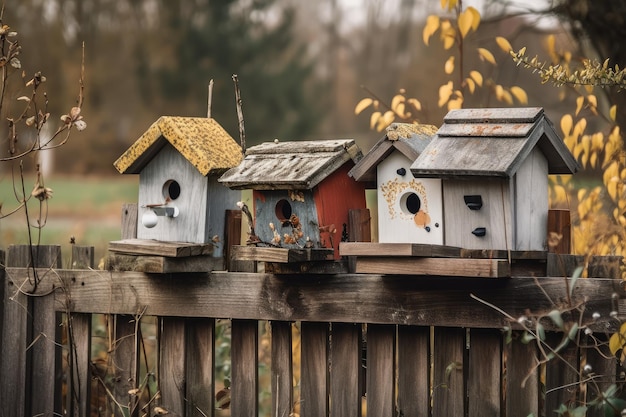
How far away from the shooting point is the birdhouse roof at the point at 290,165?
3195 millimetres

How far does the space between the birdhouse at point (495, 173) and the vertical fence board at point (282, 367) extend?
928mm

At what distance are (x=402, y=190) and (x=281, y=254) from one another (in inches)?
19.9

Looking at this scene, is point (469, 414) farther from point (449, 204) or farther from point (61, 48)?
point (61, 48)

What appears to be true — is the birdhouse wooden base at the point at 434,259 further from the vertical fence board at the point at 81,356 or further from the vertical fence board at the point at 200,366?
the vertical fence board at the point at 81,356

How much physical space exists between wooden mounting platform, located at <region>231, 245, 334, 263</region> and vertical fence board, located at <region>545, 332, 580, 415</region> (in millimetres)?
887

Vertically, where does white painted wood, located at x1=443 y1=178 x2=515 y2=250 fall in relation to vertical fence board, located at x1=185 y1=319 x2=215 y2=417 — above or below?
above

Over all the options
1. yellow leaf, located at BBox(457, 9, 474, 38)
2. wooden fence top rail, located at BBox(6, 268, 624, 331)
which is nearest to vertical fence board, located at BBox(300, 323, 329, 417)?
wooden fence top rail, located at BBox(6, 268, 624, 331)

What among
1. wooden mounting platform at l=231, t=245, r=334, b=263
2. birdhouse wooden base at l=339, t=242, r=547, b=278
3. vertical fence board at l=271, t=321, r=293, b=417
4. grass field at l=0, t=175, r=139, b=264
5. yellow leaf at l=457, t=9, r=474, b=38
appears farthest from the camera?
grass field at l=0, t=175, r=139, b=264

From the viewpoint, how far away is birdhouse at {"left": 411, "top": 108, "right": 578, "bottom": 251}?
2.91 m

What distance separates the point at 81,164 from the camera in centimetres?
2869

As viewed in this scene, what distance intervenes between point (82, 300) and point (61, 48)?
25539mm

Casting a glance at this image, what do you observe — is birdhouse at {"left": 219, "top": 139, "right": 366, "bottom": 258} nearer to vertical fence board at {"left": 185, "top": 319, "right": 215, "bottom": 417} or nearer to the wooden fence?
the wooden fence

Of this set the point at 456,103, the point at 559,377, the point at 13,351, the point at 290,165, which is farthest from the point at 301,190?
the point at 13,351

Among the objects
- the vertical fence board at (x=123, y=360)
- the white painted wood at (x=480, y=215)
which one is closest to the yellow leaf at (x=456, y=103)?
the white painted wood at (x=480, y=215)
